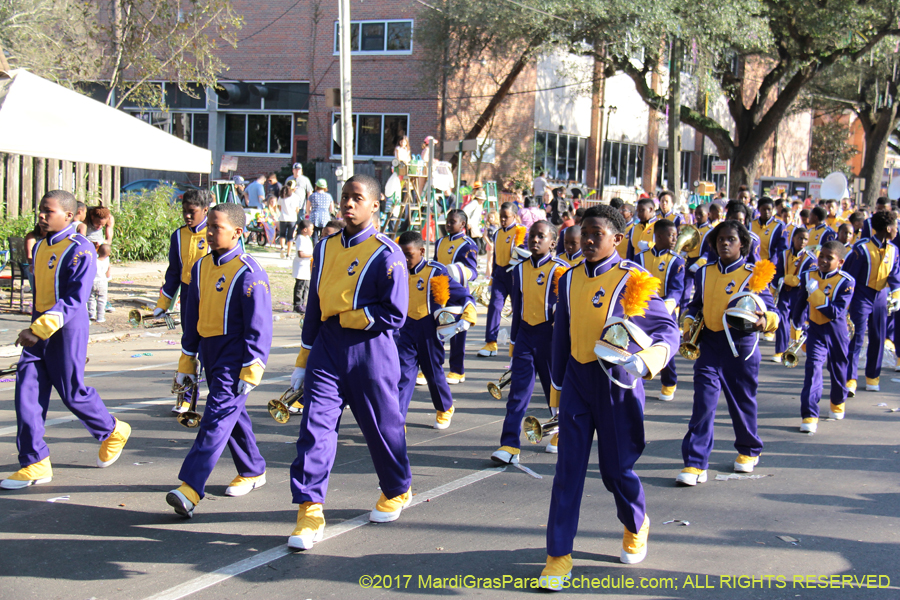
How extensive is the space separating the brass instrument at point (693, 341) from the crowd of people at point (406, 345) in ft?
0.05

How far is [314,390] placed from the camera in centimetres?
467

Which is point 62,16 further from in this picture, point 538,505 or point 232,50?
point 538,505

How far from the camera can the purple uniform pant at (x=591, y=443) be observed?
14.0 feet

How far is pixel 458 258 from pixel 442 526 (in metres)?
4.55

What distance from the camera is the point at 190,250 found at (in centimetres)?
755

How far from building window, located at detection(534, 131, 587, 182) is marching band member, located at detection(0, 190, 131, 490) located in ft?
88.0

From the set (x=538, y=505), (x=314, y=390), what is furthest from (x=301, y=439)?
(x=538, y=505)

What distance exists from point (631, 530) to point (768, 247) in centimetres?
940

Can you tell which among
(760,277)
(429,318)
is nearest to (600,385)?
(760,277)

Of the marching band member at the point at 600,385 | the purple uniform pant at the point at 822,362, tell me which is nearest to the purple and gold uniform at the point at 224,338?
the marching band member at the point at 600,385

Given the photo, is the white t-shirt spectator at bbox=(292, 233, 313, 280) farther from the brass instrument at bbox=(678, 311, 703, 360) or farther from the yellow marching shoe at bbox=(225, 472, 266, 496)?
the brass instrument at bbox=(678, 311, 703, 360)

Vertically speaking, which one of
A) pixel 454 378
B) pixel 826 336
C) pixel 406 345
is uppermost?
pixel 826 336

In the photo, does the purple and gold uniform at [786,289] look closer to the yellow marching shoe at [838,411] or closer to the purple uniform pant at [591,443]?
the yellow marching shoe at [838,411]

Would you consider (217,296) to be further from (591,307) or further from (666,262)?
(666,262)
